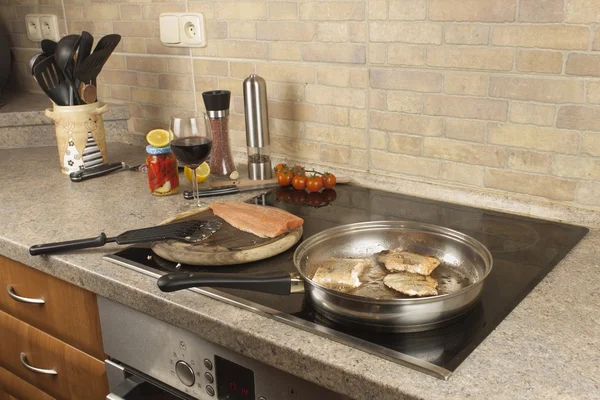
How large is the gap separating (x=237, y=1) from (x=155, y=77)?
1.40 feet

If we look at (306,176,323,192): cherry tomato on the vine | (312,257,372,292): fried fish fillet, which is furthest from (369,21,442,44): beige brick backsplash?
(312,257,372,292): fried fish fillet

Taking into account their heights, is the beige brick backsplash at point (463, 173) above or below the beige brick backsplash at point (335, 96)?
below

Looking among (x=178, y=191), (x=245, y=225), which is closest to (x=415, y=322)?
(x=245, y=225)

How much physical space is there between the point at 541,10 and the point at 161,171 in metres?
0.88

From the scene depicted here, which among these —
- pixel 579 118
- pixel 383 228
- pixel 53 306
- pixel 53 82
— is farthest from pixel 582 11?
pixel 53 82

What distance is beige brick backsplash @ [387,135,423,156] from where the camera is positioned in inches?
55.2

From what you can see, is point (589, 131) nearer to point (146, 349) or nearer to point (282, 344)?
point (282, 344)

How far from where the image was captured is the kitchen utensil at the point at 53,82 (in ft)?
5.21

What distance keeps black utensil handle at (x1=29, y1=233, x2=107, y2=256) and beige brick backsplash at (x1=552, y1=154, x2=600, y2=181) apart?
884mm

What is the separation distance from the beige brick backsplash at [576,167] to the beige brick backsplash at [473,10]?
29cm

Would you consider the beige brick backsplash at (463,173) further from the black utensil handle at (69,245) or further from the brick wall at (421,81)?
the black utensil handle at (69,245)

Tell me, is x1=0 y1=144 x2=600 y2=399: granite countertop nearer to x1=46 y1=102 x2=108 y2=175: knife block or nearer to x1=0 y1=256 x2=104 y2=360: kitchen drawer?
x1=0 y1=256 x2=104 y2=360: kitchen drawer

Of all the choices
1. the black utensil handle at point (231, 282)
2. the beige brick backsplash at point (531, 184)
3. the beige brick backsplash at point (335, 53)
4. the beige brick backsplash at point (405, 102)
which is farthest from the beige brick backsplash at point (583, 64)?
the black utensil handle at point (231, 282)

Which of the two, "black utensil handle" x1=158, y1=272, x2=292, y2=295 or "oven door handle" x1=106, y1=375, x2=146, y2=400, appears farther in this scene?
"oven door handle" x1=106, y1=375, x2=146, y2=400
